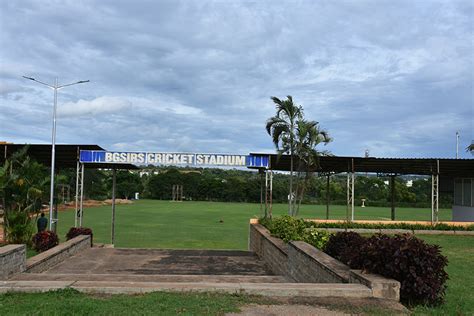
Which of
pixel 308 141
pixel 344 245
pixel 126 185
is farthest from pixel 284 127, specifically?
pixel 126 185

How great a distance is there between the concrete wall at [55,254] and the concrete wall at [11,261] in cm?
61

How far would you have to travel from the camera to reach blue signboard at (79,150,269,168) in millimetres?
19000

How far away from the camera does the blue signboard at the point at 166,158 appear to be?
62.3 feet

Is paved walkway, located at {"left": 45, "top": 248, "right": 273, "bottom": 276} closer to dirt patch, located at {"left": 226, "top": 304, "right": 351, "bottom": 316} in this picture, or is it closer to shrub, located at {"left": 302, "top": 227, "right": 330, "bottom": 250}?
shrub, located at {"left": 302, "top": 227, "right": 330, "bottom": 250}

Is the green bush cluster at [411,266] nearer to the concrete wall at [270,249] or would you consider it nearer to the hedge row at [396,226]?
the concrete wall at [270,249]

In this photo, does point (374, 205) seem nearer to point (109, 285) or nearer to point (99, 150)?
point (99, 150)

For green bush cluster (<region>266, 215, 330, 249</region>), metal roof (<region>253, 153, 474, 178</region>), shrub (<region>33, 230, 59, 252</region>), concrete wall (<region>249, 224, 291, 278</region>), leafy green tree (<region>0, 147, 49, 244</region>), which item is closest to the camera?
concrete wall (<region>249, 224, 291, 278</region>)

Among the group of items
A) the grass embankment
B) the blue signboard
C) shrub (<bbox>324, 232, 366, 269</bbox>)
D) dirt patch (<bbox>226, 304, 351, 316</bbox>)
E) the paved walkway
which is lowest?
the paved walkway

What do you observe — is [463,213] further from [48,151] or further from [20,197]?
[20,197]

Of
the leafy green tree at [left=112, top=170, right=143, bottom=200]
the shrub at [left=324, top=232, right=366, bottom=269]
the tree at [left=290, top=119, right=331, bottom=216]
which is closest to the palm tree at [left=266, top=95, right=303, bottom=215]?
the tree at [left=290, top=119, right=331, bottom=216]

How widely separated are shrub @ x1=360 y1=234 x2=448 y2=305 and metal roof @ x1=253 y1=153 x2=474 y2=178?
13.6 metres

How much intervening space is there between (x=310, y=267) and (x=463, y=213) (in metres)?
24.3

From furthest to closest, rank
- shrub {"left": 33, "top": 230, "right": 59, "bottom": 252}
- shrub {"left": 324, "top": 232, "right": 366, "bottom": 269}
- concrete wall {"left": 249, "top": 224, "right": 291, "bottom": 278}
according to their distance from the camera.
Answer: shrub {"left": 33, "top": 230, "right": 59, "bottom": 252}
concrete wall {"left": 249, "top": 224, "right": 291, "bottom": 278}
shrub {"left": 324, "top": 232, "right": 366, "bottom": 269}

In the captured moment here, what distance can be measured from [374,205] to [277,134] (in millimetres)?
57122
